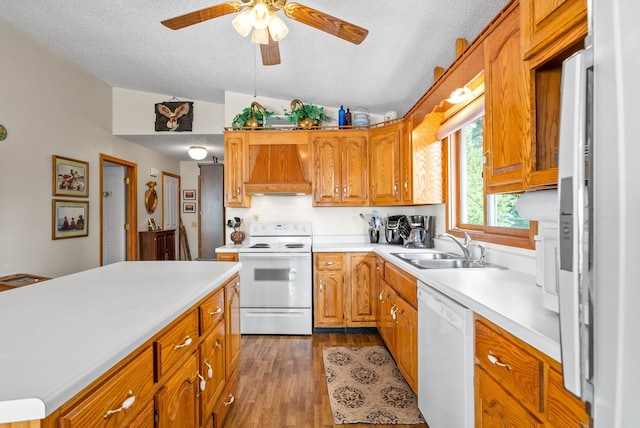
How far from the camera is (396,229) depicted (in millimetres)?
3424

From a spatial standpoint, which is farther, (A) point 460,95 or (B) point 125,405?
(A) point 460,95

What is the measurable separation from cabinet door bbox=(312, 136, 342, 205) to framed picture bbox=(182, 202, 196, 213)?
446 cm

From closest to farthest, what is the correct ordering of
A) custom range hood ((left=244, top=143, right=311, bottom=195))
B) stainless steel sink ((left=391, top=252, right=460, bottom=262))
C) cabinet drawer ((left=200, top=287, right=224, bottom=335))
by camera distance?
cabinet drawer ((left=200, top=287, right=224, bottom=335)), stainless steel sink ((left=391, top=252, right=460, bottom=262)), custom range hood ((left=244, top=143, right=311, bottom=195))

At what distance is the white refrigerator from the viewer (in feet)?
1.27

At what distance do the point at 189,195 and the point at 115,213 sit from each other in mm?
2013

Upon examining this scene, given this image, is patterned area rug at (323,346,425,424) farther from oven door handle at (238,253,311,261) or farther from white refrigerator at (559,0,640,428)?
white refrigerator at (559,0,640,428)

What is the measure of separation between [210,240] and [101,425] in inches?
204

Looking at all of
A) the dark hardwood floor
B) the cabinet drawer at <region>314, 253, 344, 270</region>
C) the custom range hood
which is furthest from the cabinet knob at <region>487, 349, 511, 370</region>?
the custom range hood

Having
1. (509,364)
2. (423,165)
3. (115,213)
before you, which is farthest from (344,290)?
(115,213)

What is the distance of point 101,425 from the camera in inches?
28.6

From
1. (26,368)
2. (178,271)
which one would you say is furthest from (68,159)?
(26,368)

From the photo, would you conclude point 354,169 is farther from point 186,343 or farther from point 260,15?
point 186,343

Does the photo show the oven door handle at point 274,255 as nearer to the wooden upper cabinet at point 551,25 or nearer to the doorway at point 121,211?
the wooden upper cabinet at point 551,25

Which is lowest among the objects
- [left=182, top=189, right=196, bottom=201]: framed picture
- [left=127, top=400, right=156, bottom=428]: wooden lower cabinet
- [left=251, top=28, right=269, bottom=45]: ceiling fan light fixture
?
[left=127, top=400, right=156, bottom=428]: wooden lower cabinet
